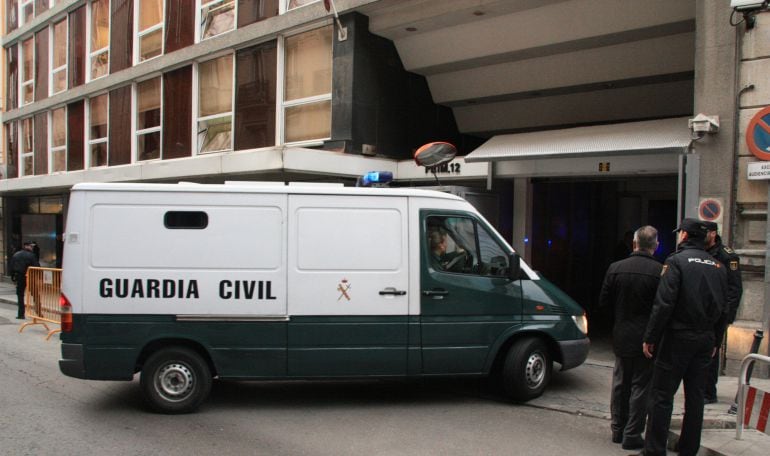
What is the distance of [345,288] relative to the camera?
20.3ft

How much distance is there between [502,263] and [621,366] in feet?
5.53

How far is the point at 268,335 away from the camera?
6.13m

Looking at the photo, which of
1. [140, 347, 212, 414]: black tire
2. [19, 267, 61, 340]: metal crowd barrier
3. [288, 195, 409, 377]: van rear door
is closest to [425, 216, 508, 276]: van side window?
[288, 195, 409, 377]: van rear door

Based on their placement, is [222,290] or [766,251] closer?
[222,290]

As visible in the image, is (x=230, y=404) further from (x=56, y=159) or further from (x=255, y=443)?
(x=56, y=159)

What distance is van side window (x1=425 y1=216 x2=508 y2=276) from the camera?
6418 millimetres

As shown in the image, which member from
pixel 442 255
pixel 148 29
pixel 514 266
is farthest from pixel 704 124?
pixel 148 29

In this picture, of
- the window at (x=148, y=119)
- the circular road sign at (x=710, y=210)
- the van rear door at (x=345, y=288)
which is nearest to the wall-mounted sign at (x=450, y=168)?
the circular road sign at (x=710, y=210)

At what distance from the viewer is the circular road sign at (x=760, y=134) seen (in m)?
7.08

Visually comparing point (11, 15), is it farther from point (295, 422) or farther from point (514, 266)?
point (514, 266)

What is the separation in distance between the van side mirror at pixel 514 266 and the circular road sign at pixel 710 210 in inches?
107

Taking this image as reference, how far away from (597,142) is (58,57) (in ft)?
62.4

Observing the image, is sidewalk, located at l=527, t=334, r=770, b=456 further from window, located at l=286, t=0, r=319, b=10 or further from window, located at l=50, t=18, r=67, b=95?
window, located at l=50, t=18, r=67, b=95

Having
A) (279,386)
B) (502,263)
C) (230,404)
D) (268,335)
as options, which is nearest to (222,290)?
(268,335)
